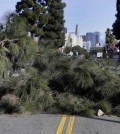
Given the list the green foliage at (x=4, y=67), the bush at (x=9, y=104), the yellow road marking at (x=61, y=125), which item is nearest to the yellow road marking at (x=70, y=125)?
the yellow road marking at (x=61, y=125)

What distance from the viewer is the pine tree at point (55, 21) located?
4872cm

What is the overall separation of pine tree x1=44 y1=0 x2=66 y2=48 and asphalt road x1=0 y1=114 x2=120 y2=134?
37.4m

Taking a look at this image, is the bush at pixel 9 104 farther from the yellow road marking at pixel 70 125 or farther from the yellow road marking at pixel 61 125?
the yellow road marking at pixel 70 125

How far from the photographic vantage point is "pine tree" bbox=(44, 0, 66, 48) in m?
48.7

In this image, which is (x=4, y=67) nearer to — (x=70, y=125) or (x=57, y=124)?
(x=57, y=124)

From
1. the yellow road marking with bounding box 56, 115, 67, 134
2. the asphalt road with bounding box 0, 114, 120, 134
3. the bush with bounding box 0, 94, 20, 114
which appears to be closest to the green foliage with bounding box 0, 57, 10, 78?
the bush with bounding box 0, 94, 20, 114

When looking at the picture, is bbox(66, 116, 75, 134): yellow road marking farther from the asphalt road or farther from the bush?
the bush

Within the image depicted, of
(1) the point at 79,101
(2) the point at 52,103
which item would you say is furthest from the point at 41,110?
(1) the point at 79,101

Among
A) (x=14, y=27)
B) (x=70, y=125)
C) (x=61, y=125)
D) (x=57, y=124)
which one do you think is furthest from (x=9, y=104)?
(x=14, y=27)

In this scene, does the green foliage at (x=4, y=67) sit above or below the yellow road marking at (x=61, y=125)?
above

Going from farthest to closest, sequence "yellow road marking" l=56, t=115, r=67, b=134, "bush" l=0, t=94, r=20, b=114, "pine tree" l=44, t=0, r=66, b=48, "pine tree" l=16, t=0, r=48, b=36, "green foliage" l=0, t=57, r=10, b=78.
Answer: "pine tree" l=44, t=0, r=66, b=48, "pine tree" l=16, t=0, r=48, b=36, "green foliage" l=0, t=57, r=10, b=78, "bush" l=0, t=94, r=20, b=114, "yellow road marking" l=56, t=115, r=67, b=134

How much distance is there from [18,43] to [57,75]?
9.27ft

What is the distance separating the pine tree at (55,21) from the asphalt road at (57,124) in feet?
123

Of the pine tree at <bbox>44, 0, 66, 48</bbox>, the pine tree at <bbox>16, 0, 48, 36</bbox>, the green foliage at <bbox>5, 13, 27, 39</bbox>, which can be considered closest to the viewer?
the green foliage at <bbox>5, 13, 27, 39</bbox>
